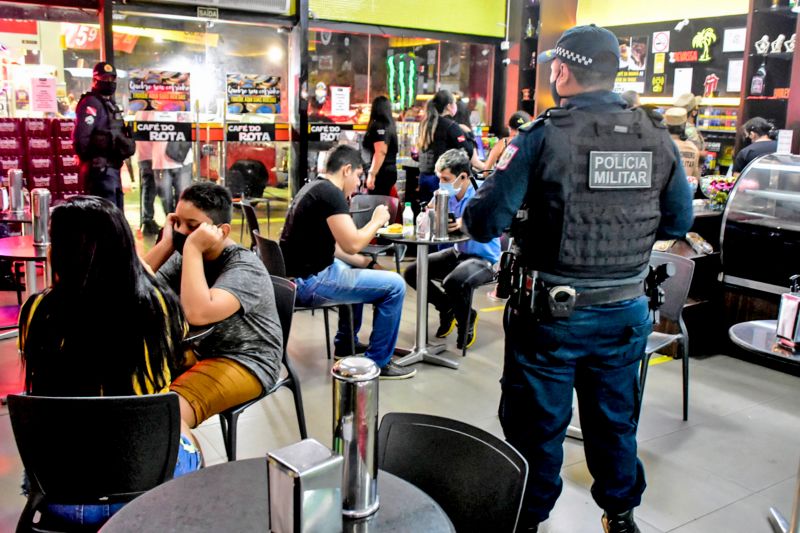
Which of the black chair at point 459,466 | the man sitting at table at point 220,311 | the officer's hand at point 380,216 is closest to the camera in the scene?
the black chair at point 459,466

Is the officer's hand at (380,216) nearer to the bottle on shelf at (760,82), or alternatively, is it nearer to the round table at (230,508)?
the round table at (230,508)

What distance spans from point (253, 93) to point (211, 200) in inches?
199

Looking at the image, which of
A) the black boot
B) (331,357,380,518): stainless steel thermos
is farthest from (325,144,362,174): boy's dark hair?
(331,357,380,518): stainless steel thermos

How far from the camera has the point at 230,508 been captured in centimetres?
151

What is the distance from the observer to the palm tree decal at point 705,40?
859 centimetres

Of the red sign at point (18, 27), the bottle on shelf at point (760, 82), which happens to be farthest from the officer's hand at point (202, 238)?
the bottle on shelf at point (760, 82)

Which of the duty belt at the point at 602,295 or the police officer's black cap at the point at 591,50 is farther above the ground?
the police officer's black cap at the point at 591,50

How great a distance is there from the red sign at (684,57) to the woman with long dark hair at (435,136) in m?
3.36

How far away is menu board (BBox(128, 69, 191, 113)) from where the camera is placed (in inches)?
284

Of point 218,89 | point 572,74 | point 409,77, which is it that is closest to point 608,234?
point 572,74

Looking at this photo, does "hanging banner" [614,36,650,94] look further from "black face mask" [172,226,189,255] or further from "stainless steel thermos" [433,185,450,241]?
"black face mask" [172,226,189,255]

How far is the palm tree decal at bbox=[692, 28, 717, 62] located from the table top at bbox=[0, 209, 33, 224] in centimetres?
733

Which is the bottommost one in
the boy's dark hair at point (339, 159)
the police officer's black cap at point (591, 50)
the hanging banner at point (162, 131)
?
the boy's dark hair at point (339, 159)

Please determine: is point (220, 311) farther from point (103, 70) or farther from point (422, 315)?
point (103, 70)
